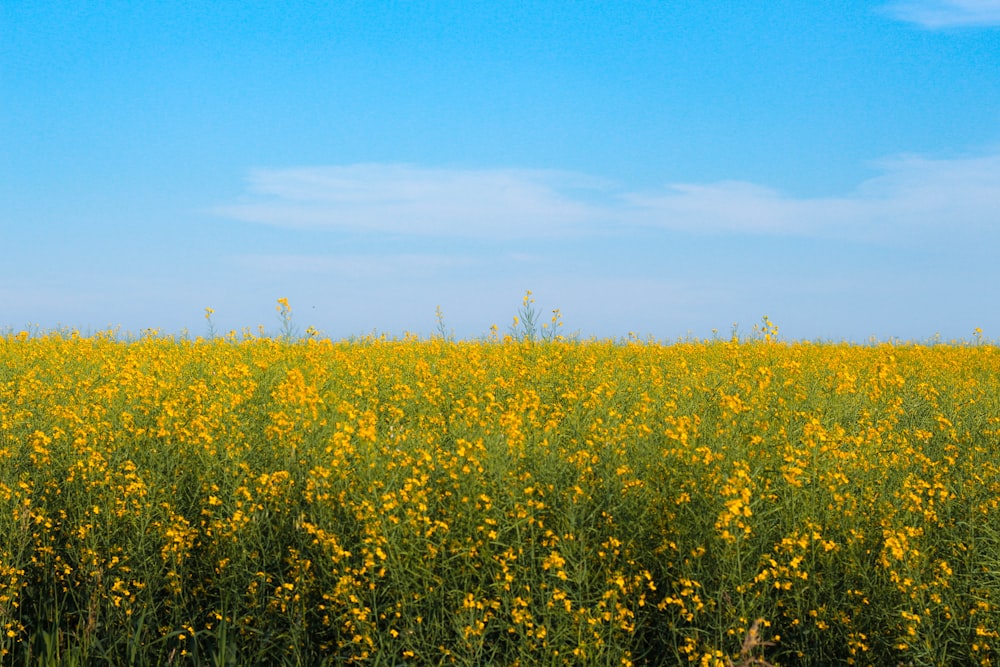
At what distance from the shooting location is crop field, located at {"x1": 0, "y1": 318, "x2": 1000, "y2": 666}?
374 cm

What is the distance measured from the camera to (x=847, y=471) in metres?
4.62

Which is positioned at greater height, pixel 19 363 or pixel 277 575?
pixel 19 363

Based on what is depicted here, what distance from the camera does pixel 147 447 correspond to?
17.4ft

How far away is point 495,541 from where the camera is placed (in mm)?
3740

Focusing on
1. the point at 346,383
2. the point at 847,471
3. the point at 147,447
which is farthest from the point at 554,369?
the point at 147,447

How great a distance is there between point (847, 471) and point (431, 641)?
8.37ft

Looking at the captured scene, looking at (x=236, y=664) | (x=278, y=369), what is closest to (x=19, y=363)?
(x=278, y=369)

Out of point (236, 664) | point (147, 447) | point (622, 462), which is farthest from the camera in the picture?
point (147, 447)

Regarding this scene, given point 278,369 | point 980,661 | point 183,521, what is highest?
point 278,369

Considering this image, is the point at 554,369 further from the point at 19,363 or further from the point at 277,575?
the point at 19,363

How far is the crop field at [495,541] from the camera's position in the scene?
3.74 metres

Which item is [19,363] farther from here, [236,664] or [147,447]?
[236,664]

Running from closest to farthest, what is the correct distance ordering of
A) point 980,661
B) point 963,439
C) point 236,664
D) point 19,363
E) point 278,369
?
point 980,661 < point 236,664 < point 963,439 < point 278,369 < point 19,363

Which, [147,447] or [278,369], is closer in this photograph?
[147,447]
